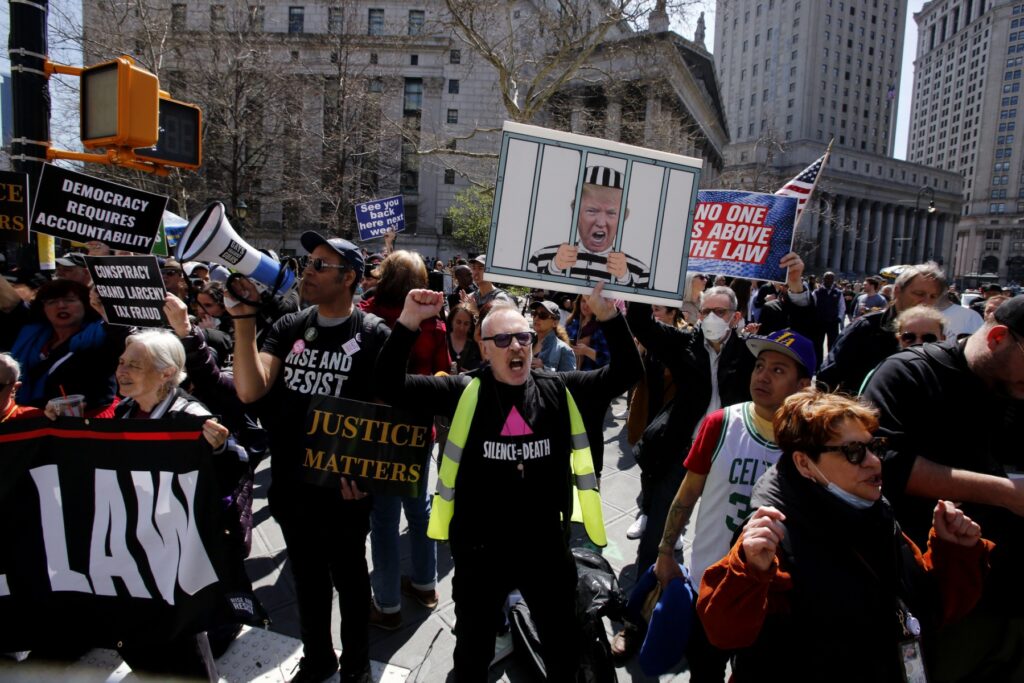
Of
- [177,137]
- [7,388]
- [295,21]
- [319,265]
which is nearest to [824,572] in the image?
[319,265]

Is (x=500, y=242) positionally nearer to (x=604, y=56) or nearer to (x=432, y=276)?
(x=432, y=276)

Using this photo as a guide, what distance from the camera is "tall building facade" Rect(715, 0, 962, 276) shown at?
9044cm

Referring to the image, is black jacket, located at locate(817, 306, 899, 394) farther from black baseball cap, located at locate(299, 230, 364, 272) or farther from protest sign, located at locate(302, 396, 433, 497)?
black baseball cap, located at locate(299, 230, 364, 272)

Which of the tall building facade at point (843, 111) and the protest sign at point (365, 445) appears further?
the tall building facade at point (843, 111)

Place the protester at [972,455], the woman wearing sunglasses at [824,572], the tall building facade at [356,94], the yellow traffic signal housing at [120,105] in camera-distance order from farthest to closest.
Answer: the tall building facade at [356,94] → the yellow traffic signal housing at [120,105] → the protester at [972,455] → the woman wearing sunglasses at [824,572]

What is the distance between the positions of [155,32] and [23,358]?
16.0 meters

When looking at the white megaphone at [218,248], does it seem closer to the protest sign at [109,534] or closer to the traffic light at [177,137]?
the protest sign at [109,534]

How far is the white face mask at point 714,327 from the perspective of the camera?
3.47 m

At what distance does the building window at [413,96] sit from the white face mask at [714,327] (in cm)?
4718

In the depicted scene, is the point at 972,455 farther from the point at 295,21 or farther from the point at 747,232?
the point at 295,21

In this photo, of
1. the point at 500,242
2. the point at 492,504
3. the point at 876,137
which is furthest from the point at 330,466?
the point at 876,137

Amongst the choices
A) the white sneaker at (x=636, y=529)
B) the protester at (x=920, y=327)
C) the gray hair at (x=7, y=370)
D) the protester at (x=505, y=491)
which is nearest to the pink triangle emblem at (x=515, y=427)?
the protester at (x=505, y=491)

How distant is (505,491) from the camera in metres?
2.41

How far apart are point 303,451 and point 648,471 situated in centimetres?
199
